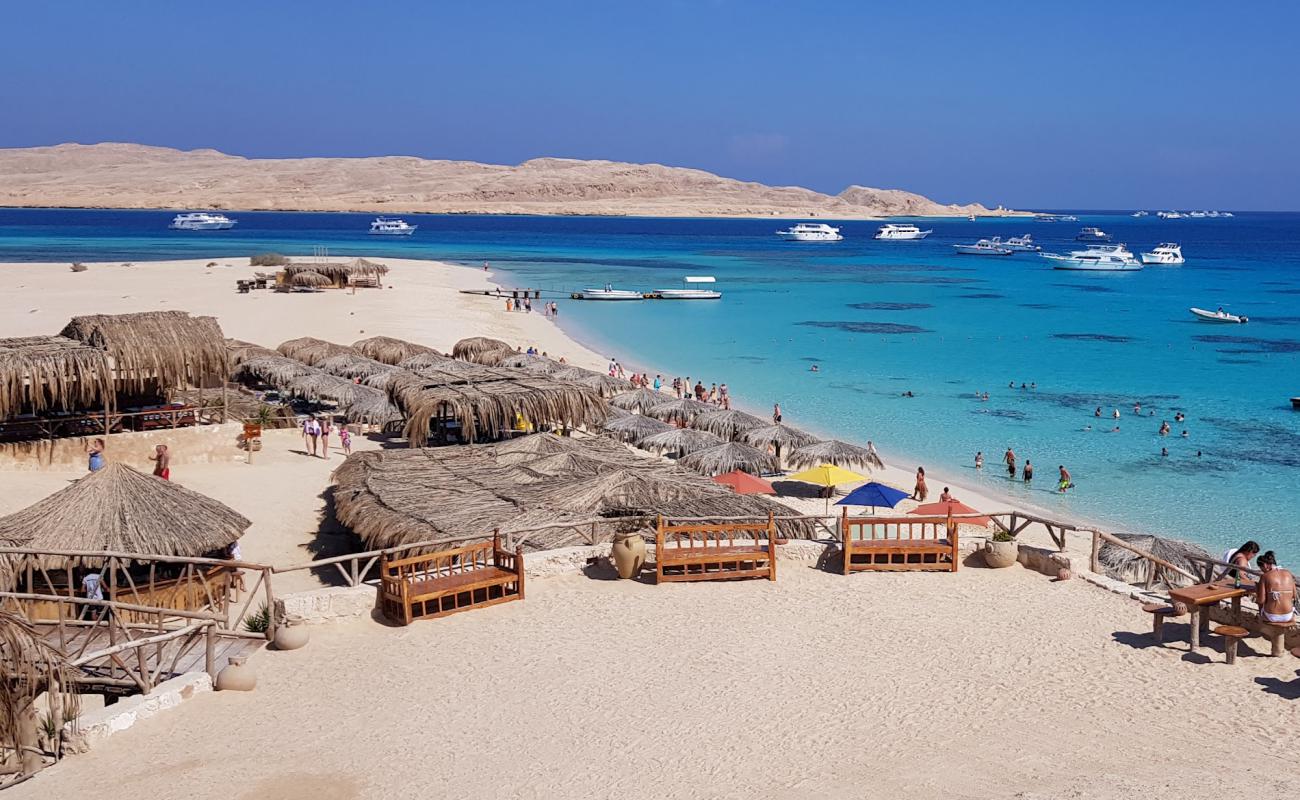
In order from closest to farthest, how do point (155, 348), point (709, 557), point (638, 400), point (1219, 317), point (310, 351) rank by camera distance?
point (709, 557)
point (155, 348)
point (638, 400)
point (310, 351)
point (1219, 317)

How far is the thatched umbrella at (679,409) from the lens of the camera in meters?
25.4

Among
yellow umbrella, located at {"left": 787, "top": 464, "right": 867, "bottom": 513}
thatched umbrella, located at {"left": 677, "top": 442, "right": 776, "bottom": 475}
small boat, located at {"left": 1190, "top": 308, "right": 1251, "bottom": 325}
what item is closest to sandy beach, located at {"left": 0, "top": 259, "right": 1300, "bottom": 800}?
yellow umbrella, located at {"left": 787, "top": 464, "right": 867, "bottom": 513}

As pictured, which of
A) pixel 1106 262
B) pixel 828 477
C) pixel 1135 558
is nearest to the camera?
pixel 1135 558

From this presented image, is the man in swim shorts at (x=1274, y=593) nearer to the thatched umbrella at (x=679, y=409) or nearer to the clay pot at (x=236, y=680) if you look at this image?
the clay pot at (x=236, y=680)

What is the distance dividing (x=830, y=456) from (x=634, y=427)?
436cm

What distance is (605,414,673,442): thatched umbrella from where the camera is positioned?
23219mm

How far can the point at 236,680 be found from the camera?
1052 cm

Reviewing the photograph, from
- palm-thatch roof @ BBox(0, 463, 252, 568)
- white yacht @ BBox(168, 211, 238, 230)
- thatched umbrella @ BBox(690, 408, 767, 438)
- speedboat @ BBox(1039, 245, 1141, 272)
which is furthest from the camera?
white yacht @ BBox(168, 211, 238, 230)

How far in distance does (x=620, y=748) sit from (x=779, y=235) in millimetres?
142891

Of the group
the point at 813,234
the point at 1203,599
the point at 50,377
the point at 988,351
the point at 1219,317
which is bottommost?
the point at 988,351

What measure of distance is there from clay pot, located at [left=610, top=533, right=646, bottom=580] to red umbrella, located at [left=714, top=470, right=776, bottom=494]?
4594 mm

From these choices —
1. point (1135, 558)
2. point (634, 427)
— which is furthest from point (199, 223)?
point (1135, 558)

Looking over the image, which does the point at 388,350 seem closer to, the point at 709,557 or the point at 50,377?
the point at 50,377

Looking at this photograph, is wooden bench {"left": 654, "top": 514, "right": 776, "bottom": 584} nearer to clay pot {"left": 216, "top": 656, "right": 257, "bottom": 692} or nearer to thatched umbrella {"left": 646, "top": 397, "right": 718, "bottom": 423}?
clay pot {"left": 216, "top": 656, "right": 257, "bottom": 692}
